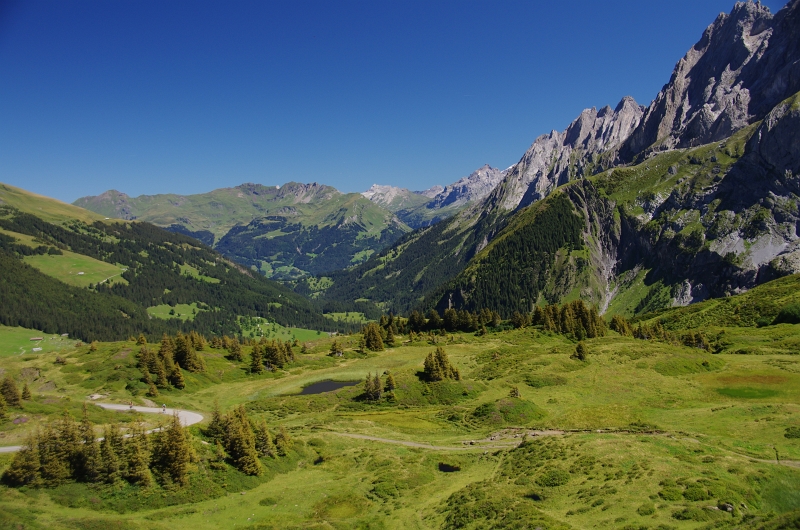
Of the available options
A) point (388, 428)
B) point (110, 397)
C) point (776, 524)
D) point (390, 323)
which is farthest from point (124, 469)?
point (390, 323)

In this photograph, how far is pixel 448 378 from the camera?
9438 cm

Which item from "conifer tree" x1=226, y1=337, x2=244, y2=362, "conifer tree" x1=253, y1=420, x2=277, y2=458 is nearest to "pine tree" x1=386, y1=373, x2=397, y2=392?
"conifer tree" x1=253, y1=420, x2=277, y2=458

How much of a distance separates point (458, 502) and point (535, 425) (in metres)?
29.4

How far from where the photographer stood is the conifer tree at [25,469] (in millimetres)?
38281

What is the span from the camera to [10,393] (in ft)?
195

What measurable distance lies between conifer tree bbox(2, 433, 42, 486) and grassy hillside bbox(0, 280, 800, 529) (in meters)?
1.11

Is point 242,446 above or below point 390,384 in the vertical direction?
above

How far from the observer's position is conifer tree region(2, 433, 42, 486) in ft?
126

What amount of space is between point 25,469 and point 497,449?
48.5 metres

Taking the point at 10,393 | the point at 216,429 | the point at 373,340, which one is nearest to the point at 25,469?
the point at 216,429

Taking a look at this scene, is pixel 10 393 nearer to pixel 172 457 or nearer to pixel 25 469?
pixel 25 469

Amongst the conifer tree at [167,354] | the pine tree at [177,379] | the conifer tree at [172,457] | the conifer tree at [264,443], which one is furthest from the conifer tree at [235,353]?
the conifer tree at [172,457]

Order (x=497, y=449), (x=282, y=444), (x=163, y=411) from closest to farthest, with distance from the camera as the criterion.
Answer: (x=282, y=444) → (x=497, y=449) → (x=163, y=411)

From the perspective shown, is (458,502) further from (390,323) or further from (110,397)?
(390,323)
